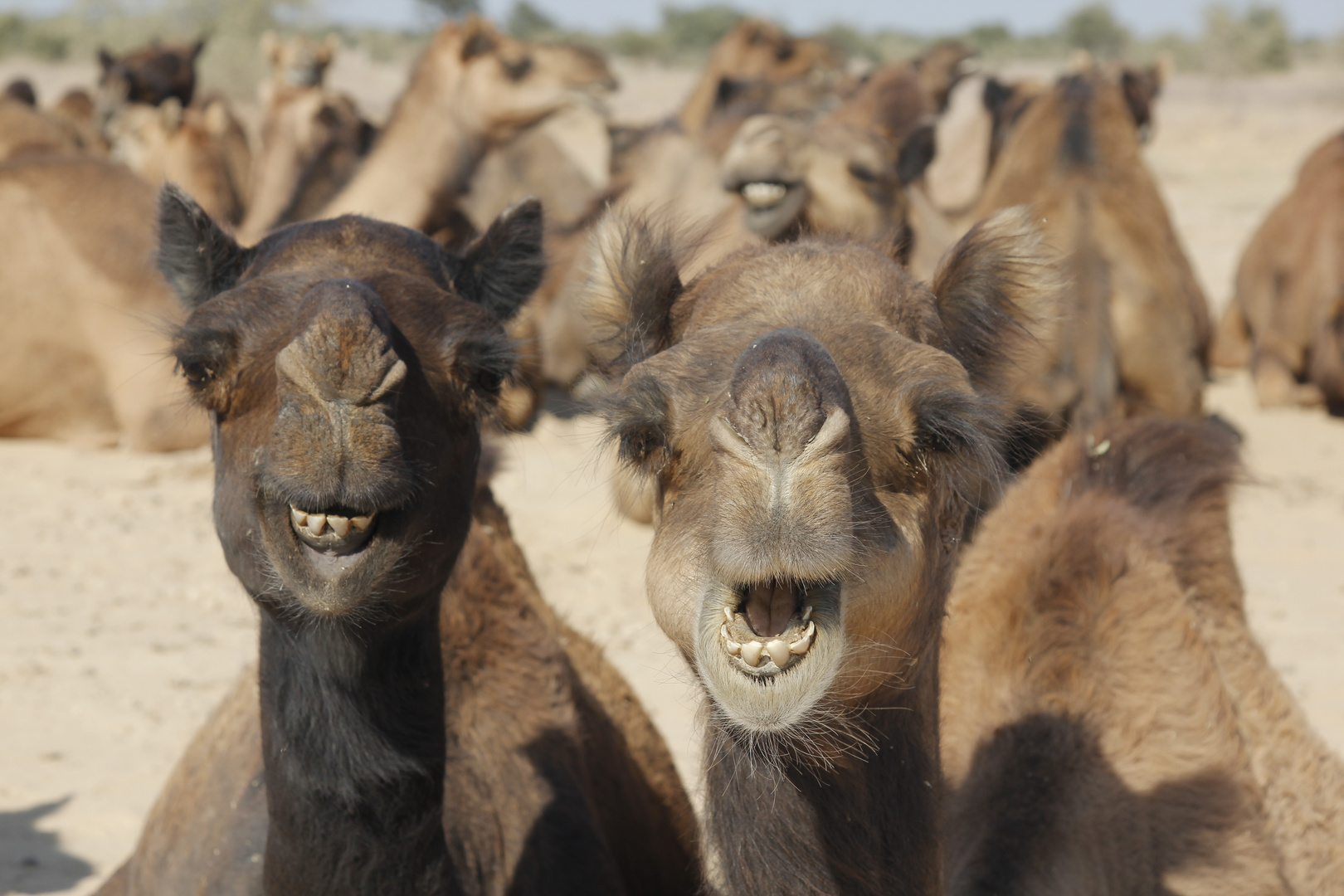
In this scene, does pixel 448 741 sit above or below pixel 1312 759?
above

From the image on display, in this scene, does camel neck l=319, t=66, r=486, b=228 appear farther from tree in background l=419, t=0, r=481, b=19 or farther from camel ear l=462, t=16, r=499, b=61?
tree in background l=419, t=0, r=481, b=19

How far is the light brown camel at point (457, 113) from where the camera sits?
10.5m

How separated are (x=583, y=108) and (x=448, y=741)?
7.86 metres

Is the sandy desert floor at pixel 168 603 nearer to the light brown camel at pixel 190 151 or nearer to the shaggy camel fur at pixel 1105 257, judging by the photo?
the shaggy camel fur at pixel 1105 257

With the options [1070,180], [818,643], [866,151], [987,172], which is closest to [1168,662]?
[818,643]

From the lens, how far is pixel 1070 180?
8688 mm

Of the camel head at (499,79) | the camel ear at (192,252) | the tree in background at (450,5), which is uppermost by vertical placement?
the tree in background at (450,5)

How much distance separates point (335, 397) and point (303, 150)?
11.1 metres

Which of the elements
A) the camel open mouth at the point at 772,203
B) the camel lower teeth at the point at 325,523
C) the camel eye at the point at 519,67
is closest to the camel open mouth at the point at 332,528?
the camel lower teeth at the point at 325,523

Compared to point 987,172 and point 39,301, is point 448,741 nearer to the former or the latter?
point 39,301

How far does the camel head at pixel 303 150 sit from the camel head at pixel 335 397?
906 centimetres

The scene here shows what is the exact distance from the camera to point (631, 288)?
2746mm

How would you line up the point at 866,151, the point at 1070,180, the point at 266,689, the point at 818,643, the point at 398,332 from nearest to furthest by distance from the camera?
the point at 818,643, the point at 398,332, the point at 266,689, the point at 866,151, the point at 1070,180

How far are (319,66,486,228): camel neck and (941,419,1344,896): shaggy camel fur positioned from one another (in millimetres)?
7078
